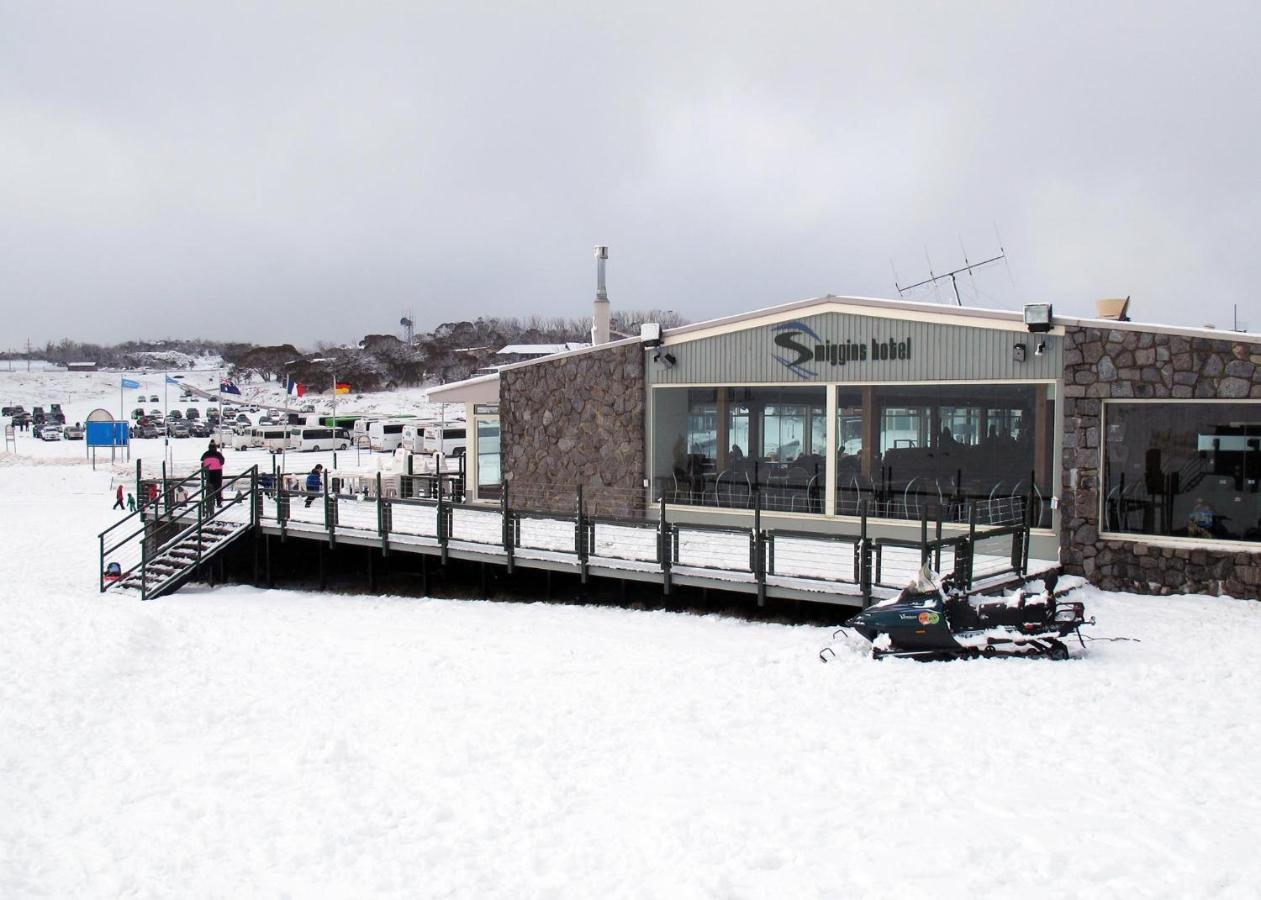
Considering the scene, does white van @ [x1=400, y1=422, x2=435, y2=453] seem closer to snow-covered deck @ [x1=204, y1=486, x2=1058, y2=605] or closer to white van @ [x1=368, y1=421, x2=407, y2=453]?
white van @ [x1=368, y1=421, x2=407, y2=453]

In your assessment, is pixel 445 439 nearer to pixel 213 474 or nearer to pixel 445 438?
pixel 445 438

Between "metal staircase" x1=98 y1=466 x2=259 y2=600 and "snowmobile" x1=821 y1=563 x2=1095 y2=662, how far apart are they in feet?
39.6

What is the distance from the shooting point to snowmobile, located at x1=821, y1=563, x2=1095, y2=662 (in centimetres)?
939

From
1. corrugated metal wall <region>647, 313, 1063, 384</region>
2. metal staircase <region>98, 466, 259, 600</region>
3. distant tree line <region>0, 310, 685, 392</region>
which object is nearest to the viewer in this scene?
corrugated metal wall <region>647, 313, 1063, 384</region>

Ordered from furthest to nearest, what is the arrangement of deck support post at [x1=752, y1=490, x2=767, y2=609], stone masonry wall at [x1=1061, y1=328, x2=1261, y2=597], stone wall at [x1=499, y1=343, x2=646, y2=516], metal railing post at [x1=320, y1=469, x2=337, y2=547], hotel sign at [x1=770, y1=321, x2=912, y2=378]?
metal railing post at [x1=320, y1=469, x2=337, y2=547] → stone wall at [x1=499, y1=343, x2=646, y2=516] → hotel sign at [x1=770, y1=321, x2=912, y2=378] → stone masonry wall at [x1=1061, y1=328, x2=1261, y2=597] → deck support post at [x1=752, y1=490, x2=767, y2=609]

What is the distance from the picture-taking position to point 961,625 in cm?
966

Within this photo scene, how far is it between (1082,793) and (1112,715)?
1.72m

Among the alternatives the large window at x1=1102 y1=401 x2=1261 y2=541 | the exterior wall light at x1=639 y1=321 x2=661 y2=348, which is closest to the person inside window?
the large window at x1=1102 y1=401 x2=1261 y2=541

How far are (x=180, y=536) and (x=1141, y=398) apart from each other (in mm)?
15531

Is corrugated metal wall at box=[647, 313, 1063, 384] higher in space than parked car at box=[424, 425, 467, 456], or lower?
higher

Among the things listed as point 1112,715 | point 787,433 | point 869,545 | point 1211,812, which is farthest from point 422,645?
point 1211,812

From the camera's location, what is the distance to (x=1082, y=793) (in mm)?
6387

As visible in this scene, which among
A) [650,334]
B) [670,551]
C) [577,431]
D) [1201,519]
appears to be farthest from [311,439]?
[1201,519]

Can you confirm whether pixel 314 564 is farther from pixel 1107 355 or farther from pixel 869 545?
pixel 1107 355
